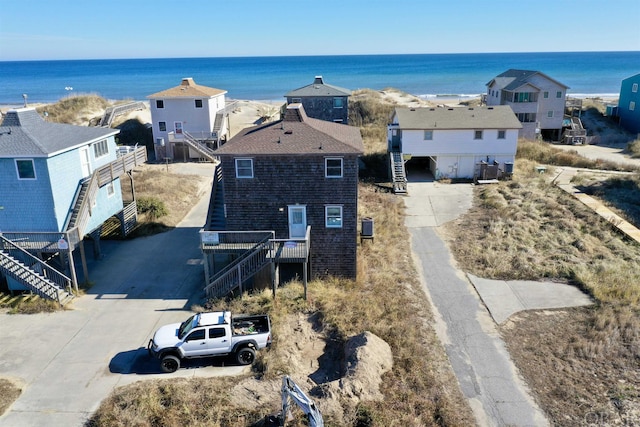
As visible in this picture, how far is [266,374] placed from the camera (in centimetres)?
1551

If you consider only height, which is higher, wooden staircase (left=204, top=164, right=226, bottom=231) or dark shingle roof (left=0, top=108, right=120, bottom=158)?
dark shingle roof (left=0, top=108, right=120, bottom=158)

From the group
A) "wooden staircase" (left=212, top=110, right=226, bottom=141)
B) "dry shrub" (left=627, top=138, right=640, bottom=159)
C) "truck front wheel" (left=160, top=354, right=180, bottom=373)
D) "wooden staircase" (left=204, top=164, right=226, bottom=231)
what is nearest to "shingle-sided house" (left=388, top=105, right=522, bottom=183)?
"dry shrub" (left=627, top=138, right=640, bottom=159)

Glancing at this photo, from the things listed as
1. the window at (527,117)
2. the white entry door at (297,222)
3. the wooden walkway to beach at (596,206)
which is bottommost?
the wooden walkway to beach at (596,206)

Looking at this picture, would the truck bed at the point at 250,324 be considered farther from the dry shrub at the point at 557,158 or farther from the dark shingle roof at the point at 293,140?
the dry shrub at the point at 557,158

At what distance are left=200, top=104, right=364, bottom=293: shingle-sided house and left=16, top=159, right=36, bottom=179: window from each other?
7.83 meters

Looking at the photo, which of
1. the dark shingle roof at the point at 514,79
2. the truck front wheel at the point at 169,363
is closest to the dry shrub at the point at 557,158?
the dark shingle roof at the point at 514,79

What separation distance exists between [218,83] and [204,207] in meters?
141

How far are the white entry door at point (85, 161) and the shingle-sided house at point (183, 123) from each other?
23270 mm

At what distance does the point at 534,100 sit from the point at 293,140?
41.1m

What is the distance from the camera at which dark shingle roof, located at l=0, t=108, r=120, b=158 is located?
68.4ft

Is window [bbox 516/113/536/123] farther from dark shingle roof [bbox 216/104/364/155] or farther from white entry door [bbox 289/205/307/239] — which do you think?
white entry door [bbox 289/205/307/239]

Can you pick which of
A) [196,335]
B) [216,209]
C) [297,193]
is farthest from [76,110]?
[196,335]

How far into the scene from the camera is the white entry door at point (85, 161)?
2367 centimetres

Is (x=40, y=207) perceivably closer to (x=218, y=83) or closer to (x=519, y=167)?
(x=519, y=167)
